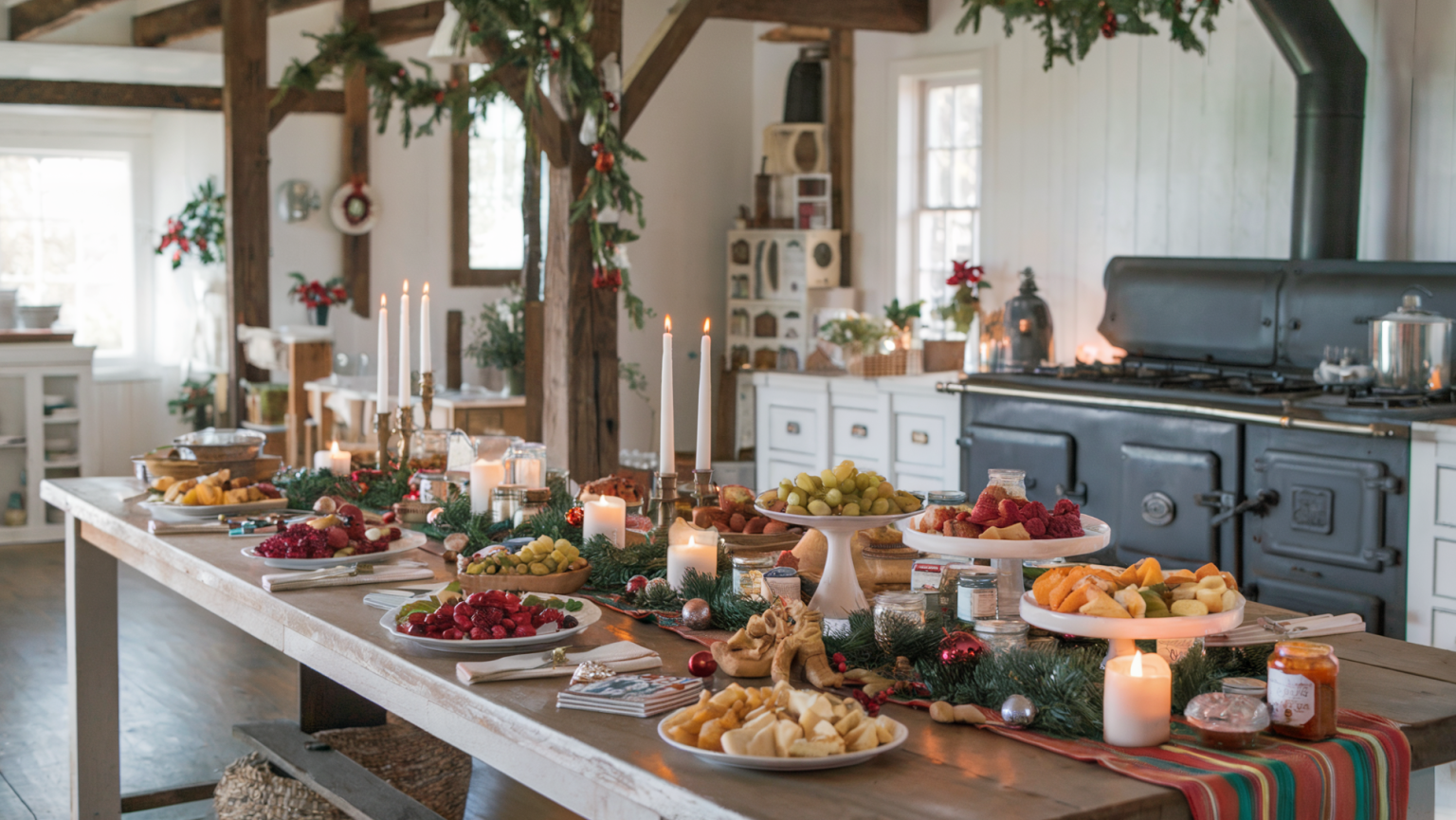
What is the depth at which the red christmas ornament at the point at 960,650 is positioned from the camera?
178 cm

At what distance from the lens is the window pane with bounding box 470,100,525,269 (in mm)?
8883

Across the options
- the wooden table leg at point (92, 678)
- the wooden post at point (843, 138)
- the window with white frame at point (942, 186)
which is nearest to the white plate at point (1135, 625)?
the wooden table leg at point (92, 678)

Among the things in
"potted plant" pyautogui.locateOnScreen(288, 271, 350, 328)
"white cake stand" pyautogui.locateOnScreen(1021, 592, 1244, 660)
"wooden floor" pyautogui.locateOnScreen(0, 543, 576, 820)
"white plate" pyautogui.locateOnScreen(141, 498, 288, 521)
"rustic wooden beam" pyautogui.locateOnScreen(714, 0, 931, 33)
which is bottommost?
"wooden floor" pyautogui.locateOnScreen(0, 543, 576, 820)

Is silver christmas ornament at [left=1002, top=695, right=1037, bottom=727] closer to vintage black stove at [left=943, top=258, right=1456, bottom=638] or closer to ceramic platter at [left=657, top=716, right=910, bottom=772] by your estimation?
ceramic platter at [left=657, top=716, right=910, bottom=772]

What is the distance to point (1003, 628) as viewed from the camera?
1.83m

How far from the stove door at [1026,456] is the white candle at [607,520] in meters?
2.66

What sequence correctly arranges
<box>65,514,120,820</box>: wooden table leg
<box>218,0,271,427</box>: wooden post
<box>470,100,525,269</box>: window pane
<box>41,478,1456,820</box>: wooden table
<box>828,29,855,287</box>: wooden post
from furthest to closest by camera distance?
<box>470,100,525,269</box>: window pane < <box>828,29,855,287</box>: wooden post < <box>218,0,271,427</box>: wooden post < <box>65,514,120,820</box>: wooden table leg < <box>41,478,1456,820</box>: wooden table

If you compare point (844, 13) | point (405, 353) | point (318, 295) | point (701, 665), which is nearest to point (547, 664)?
point (701, 665)

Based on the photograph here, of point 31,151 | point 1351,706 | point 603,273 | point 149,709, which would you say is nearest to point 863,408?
point 603,273

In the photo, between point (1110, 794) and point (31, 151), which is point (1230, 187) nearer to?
point (1110, 794)

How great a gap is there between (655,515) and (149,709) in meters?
2.48

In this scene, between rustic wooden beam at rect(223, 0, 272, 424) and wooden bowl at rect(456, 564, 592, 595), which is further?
rustic wooden beam at rect(223, 0, 272, 424)

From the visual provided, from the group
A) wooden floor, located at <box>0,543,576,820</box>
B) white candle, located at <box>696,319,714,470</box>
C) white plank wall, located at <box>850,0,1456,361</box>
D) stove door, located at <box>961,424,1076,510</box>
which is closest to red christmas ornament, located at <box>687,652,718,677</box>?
white candle, located at <box>696,319,714,470</box>

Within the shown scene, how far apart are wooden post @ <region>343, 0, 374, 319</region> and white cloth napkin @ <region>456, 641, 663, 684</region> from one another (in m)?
7.20
